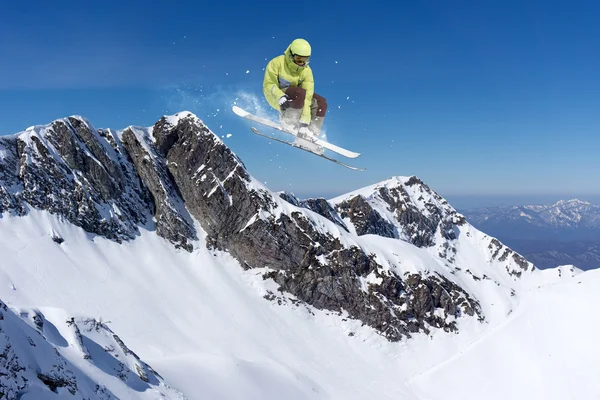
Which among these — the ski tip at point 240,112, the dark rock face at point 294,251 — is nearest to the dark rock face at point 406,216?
the dark rock face at point 294,251

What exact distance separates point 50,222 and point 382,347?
4476cm

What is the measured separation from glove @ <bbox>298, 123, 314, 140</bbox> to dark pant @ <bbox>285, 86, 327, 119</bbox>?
0.54 m

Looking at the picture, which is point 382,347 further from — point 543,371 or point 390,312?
point 543,371

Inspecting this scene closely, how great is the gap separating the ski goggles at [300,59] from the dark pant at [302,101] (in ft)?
5.04

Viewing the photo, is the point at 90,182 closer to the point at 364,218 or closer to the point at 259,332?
the point at 259,332

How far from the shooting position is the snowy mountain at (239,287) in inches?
1447

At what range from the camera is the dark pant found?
40.0ft

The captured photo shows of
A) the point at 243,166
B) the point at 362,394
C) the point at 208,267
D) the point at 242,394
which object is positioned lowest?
the point at 242,394

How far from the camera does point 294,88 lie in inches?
476

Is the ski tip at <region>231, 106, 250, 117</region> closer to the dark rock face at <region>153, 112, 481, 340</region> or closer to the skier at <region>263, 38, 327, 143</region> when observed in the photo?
the skier at <region>263, 38, 327, 143</region>

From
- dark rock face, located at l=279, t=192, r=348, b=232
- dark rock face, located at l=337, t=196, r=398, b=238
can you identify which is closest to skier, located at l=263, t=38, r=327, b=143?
dark rock face, located at l=279, t=192, r=348, b=232

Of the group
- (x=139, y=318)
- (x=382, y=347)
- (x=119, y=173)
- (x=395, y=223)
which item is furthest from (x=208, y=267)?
(x=395, y=223)

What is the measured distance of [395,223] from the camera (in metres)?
107

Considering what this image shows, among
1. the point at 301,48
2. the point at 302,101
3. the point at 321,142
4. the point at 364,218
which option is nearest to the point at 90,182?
the point at 321,142
